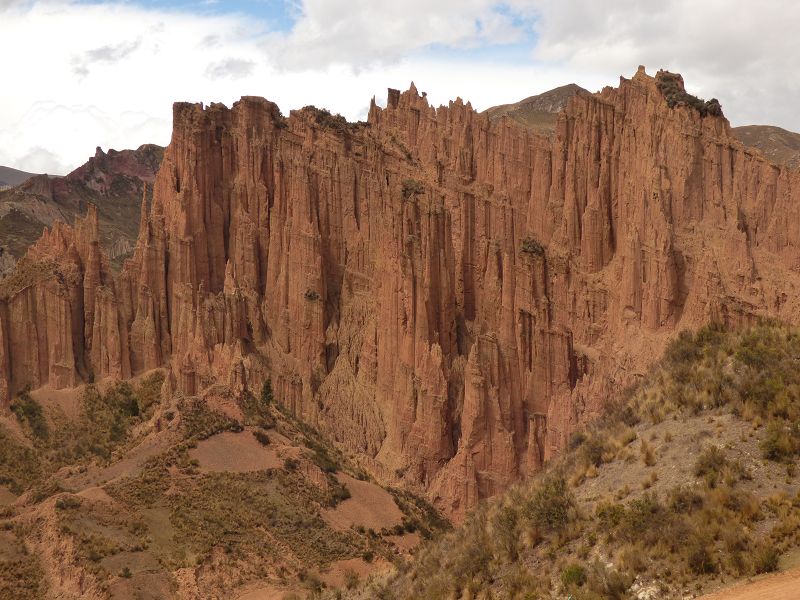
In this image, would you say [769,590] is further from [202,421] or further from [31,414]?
[31,414]

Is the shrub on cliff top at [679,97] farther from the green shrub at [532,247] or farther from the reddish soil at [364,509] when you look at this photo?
the reddish soil at [364,509]

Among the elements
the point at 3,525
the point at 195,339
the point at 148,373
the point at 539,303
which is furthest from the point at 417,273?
the point at 3,525

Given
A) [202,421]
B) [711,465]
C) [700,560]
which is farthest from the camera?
[202,421]

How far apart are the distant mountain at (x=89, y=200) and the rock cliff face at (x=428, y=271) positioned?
72.1 ft

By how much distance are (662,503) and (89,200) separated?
104563 millimetres

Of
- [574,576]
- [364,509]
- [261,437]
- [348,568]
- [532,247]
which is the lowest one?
[348,568]

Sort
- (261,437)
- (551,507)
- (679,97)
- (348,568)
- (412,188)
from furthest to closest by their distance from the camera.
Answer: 1. (412,188)
2. (679,97)
3. (261,437)
4. (348,568)
5. (551,507)

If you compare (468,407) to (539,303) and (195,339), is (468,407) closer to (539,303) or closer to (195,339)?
(539,303)

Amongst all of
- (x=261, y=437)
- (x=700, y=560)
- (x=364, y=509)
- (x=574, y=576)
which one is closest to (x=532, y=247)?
(x=364, y=509)

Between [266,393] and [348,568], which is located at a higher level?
[266,393]

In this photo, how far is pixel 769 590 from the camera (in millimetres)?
12391

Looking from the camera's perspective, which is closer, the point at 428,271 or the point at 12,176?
the point at 428,271

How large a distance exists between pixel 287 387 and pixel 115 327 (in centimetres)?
1066

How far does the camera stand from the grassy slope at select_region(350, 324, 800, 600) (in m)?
13.8
